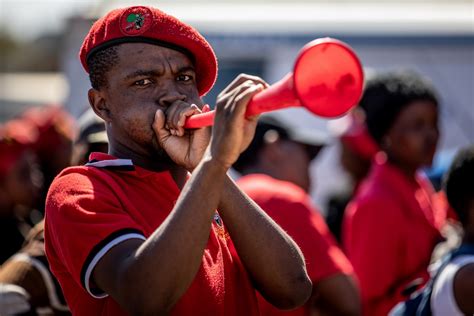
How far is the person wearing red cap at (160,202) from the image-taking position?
2.29 metres

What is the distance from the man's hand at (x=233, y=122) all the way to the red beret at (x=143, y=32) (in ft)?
1.28

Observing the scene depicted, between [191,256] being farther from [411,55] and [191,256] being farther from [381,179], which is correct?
[411,55]

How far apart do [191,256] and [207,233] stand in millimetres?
73

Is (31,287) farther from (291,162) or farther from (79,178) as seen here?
(291,162)

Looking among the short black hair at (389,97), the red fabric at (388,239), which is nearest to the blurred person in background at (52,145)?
the short black hair at (389,97)

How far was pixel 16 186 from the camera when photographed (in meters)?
5.66

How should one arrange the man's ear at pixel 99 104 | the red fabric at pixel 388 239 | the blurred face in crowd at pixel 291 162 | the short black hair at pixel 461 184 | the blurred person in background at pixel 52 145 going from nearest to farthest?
the man's ear at pixel 99 104 < the short black hair at pixel 461 184 < the red fabric at pixel 388 239 < the blurred face in crowd at pixel 291 162 < the blurred person in background at pixel 52 145

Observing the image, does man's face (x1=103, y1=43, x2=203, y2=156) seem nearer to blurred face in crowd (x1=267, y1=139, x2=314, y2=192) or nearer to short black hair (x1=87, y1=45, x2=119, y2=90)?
short black hair (x1=87, y1=45, x2=119, y2=90)

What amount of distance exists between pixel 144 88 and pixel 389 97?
287 centimetres

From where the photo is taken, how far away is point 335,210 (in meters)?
6.59

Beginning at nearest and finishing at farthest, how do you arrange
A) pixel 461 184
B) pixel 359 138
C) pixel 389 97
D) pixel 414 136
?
1. pixel 461 184
2. pixel 414 136
3. pixel 389 97
4. pixel 359 138

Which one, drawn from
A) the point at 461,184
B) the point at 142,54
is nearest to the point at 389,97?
the point at 461,184

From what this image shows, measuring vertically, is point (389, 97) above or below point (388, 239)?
above

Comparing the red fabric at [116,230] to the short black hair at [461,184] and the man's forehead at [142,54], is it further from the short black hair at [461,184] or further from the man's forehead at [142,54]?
the short black hair at [461,184]
